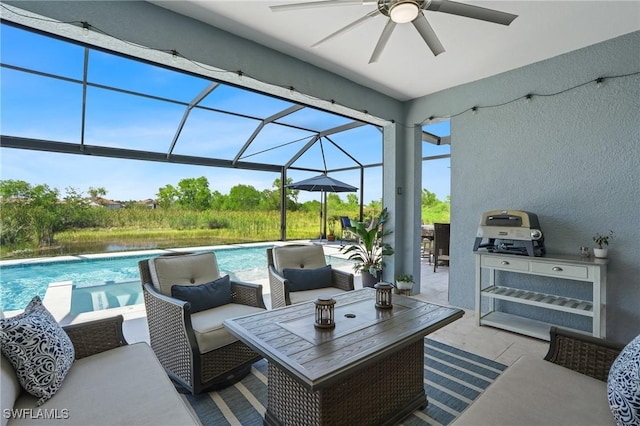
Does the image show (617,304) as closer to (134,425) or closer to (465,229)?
(465,229)

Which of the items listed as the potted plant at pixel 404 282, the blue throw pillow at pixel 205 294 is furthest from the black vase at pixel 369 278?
the blue throw pillow at pixel 205 294

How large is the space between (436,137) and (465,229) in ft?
10.9

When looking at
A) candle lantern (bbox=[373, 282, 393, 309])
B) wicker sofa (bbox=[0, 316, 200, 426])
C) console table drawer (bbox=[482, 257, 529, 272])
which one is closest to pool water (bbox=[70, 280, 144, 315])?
wicker sofa (bbox=[0, 316, 200, 426])

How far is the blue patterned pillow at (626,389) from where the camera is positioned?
108 cm

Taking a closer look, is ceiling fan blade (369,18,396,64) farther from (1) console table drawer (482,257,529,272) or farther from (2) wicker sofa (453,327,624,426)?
(1) console table drawer (482,257,529,272)

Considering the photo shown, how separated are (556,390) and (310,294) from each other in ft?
6.79

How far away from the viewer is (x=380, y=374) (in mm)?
1745

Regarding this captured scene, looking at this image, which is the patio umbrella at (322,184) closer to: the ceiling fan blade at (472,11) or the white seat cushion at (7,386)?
the ceiling fan blade at (472,11)

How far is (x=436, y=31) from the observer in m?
2.88

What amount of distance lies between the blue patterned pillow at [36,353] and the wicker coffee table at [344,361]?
0.81 metres

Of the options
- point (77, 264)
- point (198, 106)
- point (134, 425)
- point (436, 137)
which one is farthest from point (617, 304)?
point (77, 264)

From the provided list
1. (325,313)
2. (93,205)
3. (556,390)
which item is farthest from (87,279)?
(556,390)

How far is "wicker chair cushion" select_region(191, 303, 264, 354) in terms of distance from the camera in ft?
6.82

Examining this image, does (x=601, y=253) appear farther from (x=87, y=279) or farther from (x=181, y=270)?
(x=87, y=279)
